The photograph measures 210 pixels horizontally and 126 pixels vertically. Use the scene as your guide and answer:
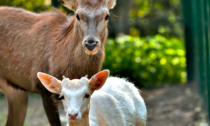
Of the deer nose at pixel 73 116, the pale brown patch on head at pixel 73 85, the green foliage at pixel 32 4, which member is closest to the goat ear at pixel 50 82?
the pale brown patch on head at pixel 73 85

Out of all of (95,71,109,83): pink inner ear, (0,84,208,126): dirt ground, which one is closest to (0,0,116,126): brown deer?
(95,71,109,83): pink inner ear

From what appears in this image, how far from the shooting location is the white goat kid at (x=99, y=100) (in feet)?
12.9

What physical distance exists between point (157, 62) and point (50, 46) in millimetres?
6595

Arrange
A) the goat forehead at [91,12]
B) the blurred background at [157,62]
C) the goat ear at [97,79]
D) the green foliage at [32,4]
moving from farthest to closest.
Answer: the green foliage at [32,4] → the blurred background at [157,62] → the goat forehead at [91,12] → the goat ear at [97,79]

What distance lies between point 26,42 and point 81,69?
104 cm

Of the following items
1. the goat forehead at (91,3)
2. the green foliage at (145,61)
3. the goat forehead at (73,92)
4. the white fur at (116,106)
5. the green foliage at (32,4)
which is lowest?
the green foliage at (145,61)

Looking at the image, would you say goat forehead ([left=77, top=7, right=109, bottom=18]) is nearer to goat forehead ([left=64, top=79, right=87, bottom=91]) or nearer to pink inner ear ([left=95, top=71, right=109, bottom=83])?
pink inner ear ([left=95, top=71, right=109, bottom=83])

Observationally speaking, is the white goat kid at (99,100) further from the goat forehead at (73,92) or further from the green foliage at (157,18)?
the green foliage at (157,18)

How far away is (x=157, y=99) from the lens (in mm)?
10367

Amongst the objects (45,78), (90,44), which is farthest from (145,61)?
(45,78)

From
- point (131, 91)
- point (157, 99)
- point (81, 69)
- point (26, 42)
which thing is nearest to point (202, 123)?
point (157, 99)

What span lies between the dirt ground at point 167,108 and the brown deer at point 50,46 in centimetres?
271

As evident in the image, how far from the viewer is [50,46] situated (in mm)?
5621

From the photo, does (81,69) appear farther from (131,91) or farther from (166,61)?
(166,61)
